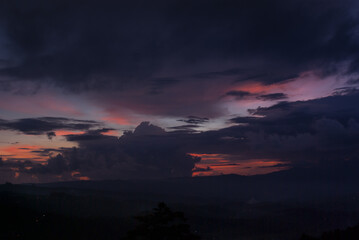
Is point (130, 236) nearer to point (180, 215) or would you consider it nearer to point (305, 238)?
point (180, 215)

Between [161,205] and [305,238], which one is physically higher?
[161,205]

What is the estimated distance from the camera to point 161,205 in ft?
65.3

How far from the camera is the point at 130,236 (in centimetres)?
2011

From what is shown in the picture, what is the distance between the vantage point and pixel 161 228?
67.3 ft

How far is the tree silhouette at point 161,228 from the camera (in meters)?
20.0

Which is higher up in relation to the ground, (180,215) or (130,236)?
(180,215)

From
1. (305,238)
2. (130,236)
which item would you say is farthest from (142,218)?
(305,238)

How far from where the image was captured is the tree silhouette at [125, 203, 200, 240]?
20.0 m

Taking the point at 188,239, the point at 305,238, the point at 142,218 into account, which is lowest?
the point at 305,238

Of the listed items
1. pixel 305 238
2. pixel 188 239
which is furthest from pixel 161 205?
pixel 305 238

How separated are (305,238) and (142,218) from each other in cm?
12712

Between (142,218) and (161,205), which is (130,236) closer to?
(142,218)

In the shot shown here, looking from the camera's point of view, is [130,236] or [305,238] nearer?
[130,236]

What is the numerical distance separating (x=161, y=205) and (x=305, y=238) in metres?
127
